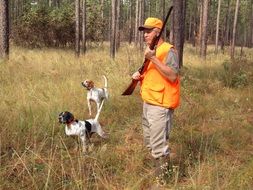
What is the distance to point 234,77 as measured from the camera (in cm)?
1287

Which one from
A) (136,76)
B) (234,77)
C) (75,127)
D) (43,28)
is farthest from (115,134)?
(43,28)

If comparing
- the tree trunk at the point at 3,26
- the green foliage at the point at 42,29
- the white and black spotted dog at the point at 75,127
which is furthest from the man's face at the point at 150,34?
the green foliage at the point at 42,29

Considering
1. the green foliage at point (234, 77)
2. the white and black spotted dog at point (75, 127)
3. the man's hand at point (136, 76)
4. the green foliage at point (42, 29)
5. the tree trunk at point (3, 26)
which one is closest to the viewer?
the man's hand at point (136, 76)

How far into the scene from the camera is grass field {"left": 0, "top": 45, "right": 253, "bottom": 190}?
4.71 m

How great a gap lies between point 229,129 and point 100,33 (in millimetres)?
25013

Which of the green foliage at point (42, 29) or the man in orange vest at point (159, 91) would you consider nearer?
the man in orange vest at point (159, 91)

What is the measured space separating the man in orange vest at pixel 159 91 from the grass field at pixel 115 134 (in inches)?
16.5

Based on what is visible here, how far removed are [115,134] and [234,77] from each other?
6794 mm

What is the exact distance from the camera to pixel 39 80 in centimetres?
1045

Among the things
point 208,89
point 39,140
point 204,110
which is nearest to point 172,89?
point 39,140

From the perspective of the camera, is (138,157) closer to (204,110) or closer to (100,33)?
(204,110)

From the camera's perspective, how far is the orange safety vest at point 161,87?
4.93 m

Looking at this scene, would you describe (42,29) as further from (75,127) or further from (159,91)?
(159,91)

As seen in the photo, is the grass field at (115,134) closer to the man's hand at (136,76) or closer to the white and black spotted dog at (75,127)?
the white and black spotted dog at (75,127)
